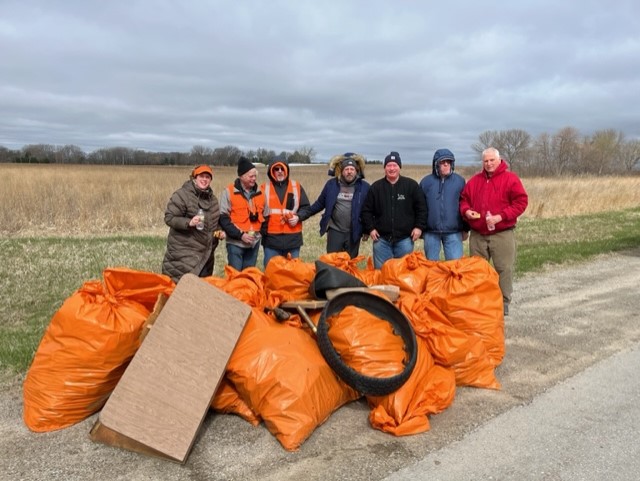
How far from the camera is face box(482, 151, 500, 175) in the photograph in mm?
5031

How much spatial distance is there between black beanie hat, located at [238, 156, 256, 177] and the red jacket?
2.14 meters

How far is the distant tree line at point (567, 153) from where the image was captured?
40.5 metres

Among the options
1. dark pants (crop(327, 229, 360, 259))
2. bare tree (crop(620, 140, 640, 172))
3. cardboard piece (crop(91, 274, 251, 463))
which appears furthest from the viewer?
bare tree (crop(620, 140, 640, 172))

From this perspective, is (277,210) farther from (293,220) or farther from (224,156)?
(224,156)

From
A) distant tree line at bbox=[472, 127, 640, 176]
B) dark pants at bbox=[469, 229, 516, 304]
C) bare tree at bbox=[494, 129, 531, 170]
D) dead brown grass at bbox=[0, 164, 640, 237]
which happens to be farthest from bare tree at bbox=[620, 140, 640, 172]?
dark pants at bbox=[469, 229, 516, 304]

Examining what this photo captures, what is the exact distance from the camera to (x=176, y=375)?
9.75ft

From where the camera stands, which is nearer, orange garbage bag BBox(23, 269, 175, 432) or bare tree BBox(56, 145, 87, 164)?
orange garbage bag BBox(23, 269, 175, 432)

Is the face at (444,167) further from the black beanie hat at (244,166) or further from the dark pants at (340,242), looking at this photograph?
the black beanie hat at (244,166)

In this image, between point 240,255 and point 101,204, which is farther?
point 101,204

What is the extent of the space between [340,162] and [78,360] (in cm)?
325

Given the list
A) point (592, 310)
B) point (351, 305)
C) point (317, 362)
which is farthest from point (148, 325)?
point (592, 310)

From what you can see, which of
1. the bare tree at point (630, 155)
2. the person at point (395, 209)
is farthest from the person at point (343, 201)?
the bare tree at point (630, 155)

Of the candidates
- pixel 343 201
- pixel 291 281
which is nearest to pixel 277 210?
pixel 343 201

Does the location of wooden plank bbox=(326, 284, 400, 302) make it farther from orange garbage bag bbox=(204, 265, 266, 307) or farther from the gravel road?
the gravel road
